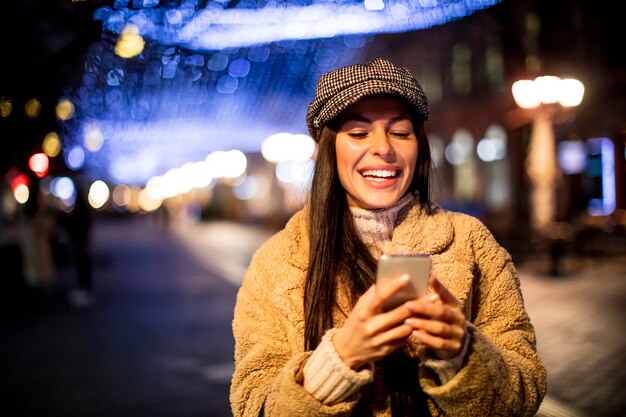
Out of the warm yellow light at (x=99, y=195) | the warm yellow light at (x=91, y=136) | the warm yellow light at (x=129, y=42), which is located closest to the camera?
the warm yellow light at (x=129, y=42)

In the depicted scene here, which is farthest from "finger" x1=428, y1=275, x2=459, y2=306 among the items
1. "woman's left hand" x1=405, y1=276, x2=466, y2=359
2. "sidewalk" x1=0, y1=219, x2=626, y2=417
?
"sidewalk" x1=0, y1=219, x2=626, y2=417

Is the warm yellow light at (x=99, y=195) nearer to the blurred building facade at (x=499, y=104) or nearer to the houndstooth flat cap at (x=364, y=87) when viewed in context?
the blurred building facade at (x=499, y=104)

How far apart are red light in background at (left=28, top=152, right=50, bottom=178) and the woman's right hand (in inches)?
509

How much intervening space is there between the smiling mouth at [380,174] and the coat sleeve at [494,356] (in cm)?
29

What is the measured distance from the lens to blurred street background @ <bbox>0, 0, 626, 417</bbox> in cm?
759

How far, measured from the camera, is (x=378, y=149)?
1952 mm

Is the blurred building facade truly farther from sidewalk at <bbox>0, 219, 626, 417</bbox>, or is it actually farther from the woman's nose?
sidewalk at <bbox>0, 219, 626, 417</bbox>

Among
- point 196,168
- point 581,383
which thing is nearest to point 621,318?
point 581,383

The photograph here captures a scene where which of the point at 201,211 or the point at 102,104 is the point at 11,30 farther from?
the point at 201,211

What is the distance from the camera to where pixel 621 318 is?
9.68 metres

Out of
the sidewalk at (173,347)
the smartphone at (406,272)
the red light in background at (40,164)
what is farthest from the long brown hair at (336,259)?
the red light in background at (40,164)

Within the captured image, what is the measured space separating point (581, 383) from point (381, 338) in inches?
230

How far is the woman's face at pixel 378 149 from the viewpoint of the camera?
198cm

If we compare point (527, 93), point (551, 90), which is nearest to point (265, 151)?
point (527, 93)
